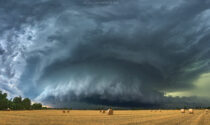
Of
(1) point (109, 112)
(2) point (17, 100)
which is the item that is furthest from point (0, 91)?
(1) point (109, 112)

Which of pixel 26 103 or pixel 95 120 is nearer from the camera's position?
pixel 95 120

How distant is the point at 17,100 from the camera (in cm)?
13162

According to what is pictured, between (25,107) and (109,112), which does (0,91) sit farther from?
(109,112)

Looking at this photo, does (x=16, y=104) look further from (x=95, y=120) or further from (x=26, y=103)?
(x=95, y=120)

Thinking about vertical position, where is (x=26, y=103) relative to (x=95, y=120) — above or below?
below

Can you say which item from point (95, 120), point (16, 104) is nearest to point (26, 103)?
point (16, 104)

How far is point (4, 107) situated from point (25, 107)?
21144mm

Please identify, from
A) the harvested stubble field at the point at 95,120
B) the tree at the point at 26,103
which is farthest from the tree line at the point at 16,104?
the harvested stubble field at the point at 95,120

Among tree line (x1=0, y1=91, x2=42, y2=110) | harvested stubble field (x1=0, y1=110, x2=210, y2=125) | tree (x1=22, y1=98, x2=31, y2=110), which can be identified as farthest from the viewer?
tree (x1=22, y1=98, x2=31, y2=110)

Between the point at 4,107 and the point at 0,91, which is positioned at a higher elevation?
the point at 0,91

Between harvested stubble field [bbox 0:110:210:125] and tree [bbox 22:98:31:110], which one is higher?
harvested stubble field [bbox 0:110:210:125]

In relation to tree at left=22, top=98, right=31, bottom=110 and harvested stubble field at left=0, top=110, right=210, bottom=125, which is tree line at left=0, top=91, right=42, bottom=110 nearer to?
tree at left=22, top=98, right=31, bottom=110

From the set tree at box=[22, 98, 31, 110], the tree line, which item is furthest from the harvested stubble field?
tree at box=[22, 98, 31, 110]

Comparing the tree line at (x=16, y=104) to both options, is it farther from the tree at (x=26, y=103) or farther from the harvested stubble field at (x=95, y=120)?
the harvested stubble field at (x=95, y=120)
